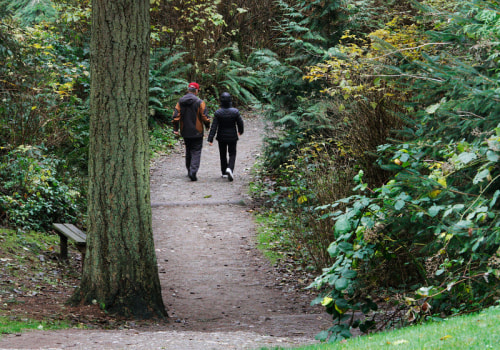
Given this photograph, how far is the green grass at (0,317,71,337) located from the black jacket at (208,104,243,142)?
903 centimetres

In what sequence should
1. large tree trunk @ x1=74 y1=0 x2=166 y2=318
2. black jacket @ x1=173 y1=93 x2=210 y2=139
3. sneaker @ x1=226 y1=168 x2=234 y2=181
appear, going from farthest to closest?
sneaker @ x1=226 y1=168 x2=234 y2=181 < black jacket @ x1=173 y1=93 x2=210 y2=139 < large tree trunk @ x1=74 y1=0 x2=166 y2=318

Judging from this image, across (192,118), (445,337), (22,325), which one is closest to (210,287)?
(22,325)

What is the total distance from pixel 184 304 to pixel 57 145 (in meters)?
5.20

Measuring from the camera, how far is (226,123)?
15.3 m

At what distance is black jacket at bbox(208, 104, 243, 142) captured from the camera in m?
15.3

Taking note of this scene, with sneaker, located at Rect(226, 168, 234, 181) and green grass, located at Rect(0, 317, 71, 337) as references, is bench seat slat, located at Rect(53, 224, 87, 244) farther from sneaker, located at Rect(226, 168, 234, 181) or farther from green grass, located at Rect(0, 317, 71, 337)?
sneaker, located at Rect(226, 168, 234, 181)

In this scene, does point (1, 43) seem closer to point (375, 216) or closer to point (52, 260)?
point (52, 260)

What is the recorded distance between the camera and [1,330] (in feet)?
19.7

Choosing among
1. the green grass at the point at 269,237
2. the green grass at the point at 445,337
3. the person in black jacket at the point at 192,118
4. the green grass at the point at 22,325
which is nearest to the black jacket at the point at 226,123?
the person in black jacket at the point at 192,118

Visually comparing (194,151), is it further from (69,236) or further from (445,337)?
(445,337)

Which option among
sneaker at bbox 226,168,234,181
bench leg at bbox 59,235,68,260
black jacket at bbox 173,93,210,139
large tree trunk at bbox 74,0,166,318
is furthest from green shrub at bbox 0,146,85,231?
sneaker at bbox 226,168,234,181

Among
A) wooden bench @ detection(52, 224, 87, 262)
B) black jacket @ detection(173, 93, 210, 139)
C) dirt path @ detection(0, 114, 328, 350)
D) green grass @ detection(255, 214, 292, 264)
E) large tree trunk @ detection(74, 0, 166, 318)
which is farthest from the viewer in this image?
black jacket @ detection(173, 93, 210, 139)

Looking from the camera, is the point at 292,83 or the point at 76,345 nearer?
the point at 76,345

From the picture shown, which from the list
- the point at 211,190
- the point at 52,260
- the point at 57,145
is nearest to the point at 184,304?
the point at 52,260
